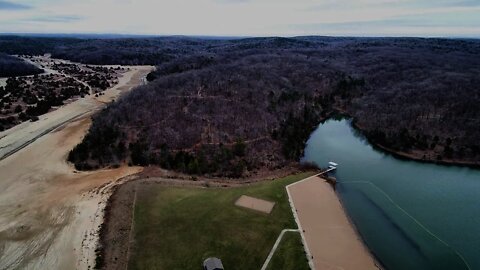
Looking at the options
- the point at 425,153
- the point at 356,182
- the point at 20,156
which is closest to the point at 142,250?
the point at 356,182

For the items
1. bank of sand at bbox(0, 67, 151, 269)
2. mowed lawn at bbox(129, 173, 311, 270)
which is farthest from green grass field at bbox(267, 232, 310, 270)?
bank of sand at bbox(0, 67, 151, 269)

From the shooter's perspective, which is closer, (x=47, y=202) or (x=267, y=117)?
(x=47, y=202)

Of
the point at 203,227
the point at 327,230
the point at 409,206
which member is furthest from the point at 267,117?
the point at 203,227

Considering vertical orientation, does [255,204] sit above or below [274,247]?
above

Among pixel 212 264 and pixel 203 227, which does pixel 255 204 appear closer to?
pixel 203 227

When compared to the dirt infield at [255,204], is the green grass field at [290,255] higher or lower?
lower

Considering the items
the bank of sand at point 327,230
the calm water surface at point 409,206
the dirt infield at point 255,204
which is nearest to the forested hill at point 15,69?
the calm water surface at point 409,206

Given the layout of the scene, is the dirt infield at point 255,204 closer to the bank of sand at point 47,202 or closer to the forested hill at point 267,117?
the forested hill at point 267,117
